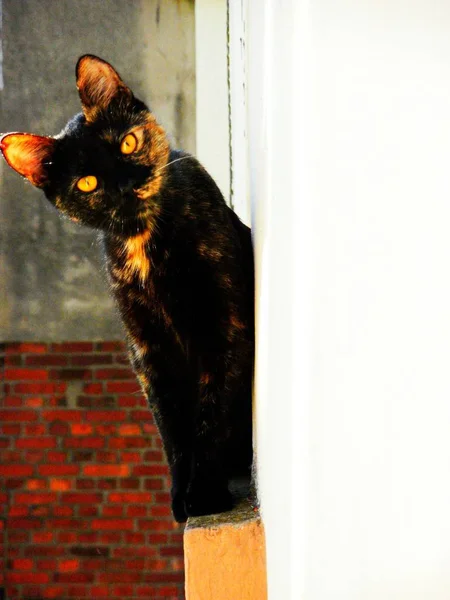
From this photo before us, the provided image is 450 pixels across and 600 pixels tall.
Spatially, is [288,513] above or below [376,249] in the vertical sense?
below

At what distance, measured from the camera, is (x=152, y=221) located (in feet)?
4.50

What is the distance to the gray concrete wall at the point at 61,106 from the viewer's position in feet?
11.6

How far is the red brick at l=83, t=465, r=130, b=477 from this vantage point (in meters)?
3.54

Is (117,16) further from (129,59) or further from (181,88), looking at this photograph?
(181,88)

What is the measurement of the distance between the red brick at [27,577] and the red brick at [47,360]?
1087 millimetres

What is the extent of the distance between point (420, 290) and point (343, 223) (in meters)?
0.08

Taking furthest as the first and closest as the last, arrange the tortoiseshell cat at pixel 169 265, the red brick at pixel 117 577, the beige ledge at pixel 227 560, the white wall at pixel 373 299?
1. the red brick at pixel 117 577
2. the tortoiseshell cat at pixel 169 265
3. the beige ledge at pixel 227 560
4. the white wall at pixel 373 299

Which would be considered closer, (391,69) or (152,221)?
(391,69)

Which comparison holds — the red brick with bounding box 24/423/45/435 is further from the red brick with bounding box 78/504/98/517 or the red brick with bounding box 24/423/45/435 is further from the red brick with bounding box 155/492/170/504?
the red brick with bounding box 155/492/170/504

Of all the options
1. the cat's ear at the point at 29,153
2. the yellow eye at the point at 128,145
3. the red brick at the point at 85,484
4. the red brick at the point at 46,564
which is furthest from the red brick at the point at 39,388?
the yellow eye at the point at 128,145

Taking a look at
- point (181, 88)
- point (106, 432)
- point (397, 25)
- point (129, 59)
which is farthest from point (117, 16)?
point (397, 25)

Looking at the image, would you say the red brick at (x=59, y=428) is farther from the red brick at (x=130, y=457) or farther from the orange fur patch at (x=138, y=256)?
the orange fur patch at (x=138, y=256)

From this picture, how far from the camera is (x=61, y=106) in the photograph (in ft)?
11.6

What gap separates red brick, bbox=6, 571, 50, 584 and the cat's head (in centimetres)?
270
